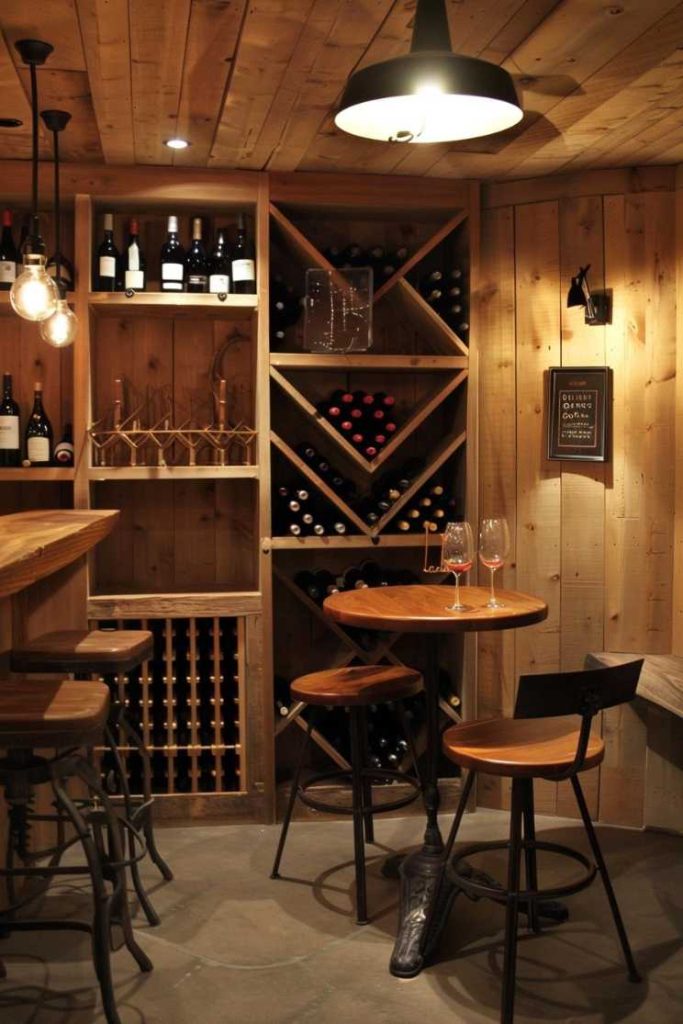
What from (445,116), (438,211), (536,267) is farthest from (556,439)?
(445,116)

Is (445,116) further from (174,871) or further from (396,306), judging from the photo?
(174,871)

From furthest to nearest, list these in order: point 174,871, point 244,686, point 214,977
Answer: point 244,686 → point 174,871 → point 214,977

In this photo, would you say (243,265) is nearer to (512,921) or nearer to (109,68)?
(109,68)

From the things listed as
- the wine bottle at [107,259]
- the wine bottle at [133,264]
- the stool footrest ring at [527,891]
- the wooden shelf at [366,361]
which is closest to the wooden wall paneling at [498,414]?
the wooden shelf at [366,361]

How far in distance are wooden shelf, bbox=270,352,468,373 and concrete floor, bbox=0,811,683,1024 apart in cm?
179

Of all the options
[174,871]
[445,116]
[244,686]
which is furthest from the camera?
[244,686]

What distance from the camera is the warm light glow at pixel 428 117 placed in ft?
7.75

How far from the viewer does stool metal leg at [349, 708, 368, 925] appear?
309 cm

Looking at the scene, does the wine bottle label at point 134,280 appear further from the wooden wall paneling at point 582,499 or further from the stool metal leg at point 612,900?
the stool metal leg at point 612,900

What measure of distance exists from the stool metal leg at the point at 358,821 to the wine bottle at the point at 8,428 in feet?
5.53

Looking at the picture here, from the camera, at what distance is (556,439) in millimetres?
4023

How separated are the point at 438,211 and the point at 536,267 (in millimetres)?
447

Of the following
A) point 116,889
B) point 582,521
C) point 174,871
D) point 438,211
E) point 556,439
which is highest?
point 438,211

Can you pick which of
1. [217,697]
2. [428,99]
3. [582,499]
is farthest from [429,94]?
[217,697]
